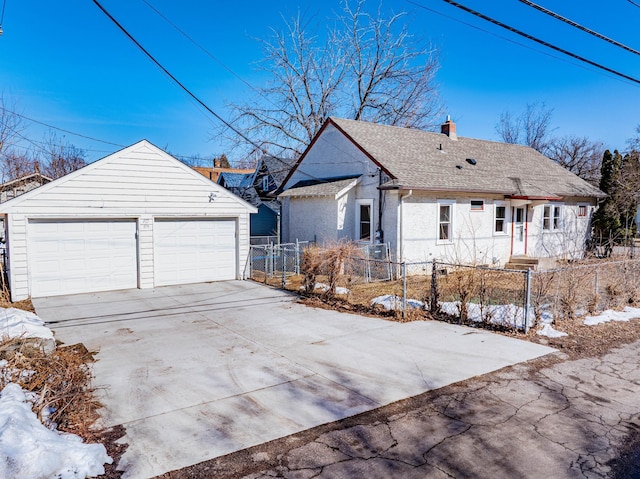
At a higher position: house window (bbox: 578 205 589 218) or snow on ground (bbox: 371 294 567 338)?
house window (bbox: 578 205 589 218)

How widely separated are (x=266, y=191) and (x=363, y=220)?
1209cm

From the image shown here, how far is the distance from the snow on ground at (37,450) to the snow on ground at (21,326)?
2.89m

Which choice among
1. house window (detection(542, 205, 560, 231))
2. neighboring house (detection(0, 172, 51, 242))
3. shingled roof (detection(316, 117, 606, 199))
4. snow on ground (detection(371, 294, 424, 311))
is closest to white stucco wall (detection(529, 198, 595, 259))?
house window (detection(542, 205, 560, 231))

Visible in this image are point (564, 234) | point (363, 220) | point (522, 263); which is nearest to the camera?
point (363, 220)

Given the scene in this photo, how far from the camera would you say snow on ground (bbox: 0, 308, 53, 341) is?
6820mm

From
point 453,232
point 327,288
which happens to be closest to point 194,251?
point 327,288

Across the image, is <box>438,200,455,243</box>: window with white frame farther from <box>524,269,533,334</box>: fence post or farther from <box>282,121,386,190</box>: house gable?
<box>524,269,533,334</box>: fence post

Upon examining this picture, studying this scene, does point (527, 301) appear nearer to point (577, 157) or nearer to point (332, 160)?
point (332, 160)

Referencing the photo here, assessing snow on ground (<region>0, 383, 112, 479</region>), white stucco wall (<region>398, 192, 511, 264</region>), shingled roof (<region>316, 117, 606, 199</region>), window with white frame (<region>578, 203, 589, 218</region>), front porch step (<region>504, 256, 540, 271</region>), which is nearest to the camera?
snow on ground (<region>0, 383, 112, 479</region>)

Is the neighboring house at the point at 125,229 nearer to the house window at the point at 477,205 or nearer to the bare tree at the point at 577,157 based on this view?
the house window at the point at 477,205

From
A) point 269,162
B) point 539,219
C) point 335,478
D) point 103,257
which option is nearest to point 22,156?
point 269,162

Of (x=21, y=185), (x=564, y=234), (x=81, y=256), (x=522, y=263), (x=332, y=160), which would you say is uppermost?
(x=332, y=160)

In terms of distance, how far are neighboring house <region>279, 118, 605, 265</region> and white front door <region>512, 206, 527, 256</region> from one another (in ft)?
0.14

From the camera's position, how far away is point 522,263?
55.4 feet
